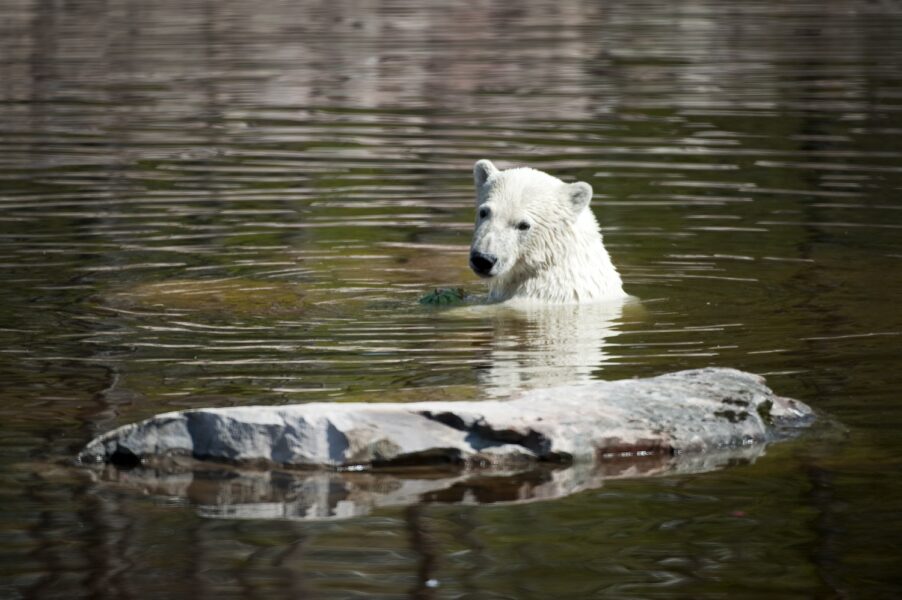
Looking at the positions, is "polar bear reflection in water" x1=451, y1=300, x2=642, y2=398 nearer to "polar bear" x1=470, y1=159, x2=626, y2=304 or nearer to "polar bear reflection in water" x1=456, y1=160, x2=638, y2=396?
"polar bear reflection in water" x1=456, y1=160, x2=638, y2=396

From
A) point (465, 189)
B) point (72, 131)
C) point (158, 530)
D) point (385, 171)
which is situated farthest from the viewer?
point (72, 131)

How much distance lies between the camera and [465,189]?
17.2 m

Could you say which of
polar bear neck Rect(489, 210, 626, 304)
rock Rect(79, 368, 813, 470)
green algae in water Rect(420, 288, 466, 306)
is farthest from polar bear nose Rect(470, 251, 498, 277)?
rock Rect(79, 368, 813, 470)

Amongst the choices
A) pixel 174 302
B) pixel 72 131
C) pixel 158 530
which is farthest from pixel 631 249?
pixel 72 131

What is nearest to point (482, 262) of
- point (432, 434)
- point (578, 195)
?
A: point (578, 195)

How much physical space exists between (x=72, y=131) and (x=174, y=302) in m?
11.0

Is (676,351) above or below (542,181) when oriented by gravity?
below

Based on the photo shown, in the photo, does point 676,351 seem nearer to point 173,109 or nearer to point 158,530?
point 158,530

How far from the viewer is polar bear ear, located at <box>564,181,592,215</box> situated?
11312 millimetres

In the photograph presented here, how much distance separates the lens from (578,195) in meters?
11.4

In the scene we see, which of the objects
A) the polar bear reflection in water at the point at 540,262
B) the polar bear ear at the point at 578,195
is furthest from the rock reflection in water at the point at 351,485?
the polar bear ear at the point at 578,195

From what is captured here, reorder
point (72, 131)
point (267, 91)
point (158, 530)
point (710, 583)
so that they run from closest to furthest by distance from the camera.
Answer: point (710, 583)
point (158, 530)
point (72, 131)
point (267, 91)

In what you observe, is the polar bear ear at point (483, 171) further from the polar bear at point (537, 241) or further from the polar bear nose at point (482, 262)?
the polar bear nose at point (482, 262)

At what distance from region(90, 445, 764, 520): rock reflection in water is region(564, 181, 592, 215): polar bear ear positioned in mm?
3831
